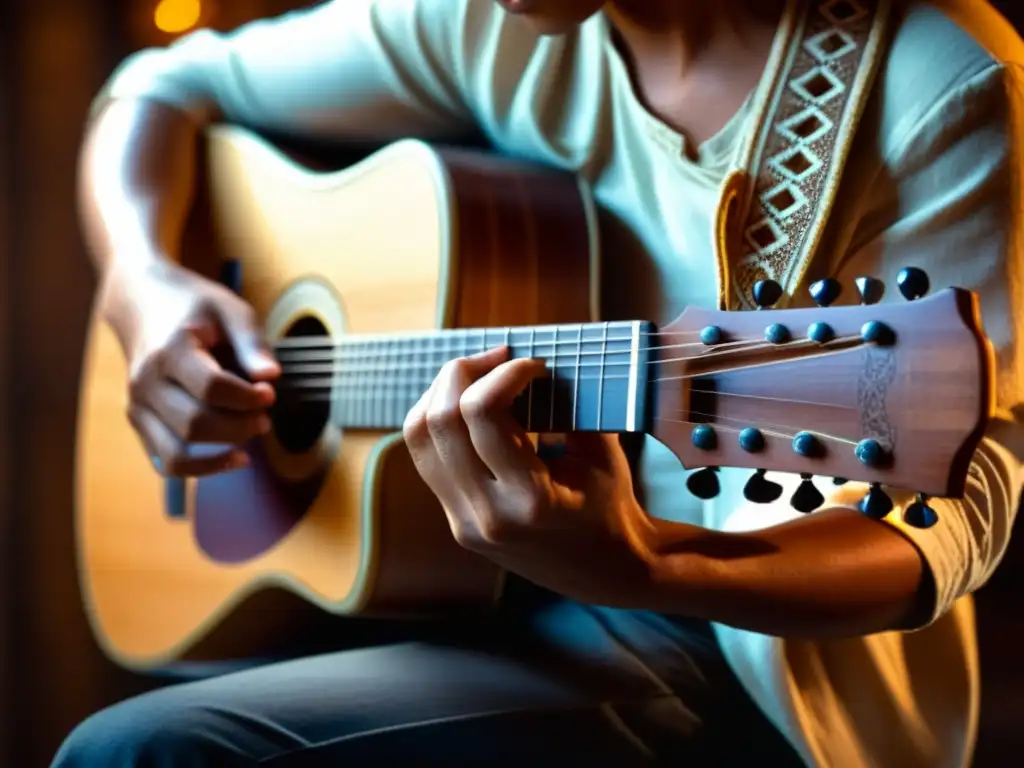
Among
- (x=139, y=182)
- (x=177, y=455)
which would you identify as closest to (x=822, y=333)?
(x=177, y=455)

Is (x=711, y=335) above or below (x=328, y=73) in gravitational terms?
below

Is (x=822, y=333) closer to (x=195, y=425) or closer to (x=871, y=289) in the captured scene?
(x=871, y=289)

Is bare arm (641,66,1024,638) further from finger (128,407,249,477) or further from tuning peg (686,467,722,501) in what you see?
finger (128,407,249,477)

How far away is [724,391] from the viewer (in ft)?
1.62

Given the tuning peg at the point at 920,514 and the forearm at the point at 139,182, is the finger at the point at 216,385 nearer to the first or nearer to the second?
the forearm at the point at 139,182

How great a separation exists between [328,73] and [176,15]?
11.6 inches

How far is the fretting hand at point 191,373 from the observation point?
2.63 feet

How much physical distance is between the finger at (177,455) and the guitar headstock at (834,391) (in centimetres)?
44

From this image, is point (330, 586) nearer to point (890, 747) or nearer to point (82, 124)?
point (890, 747)

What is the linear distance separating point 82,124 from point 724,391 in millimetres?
966

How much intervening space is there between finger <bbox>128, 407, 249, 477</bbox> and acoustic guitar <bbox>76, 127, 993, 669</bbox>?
25 mm

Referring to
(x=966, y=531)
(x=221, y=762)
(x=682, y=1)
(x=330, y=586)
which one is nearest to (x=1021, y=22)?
(x=682, y=1)

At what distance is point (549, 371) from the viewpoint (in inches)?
21.5

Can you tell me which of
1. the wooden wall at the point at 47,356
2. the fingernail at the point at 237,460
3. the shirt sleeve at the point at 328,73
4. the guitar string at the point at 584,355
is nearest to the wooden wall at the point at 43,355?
the wooden wall at the point at 47,356
